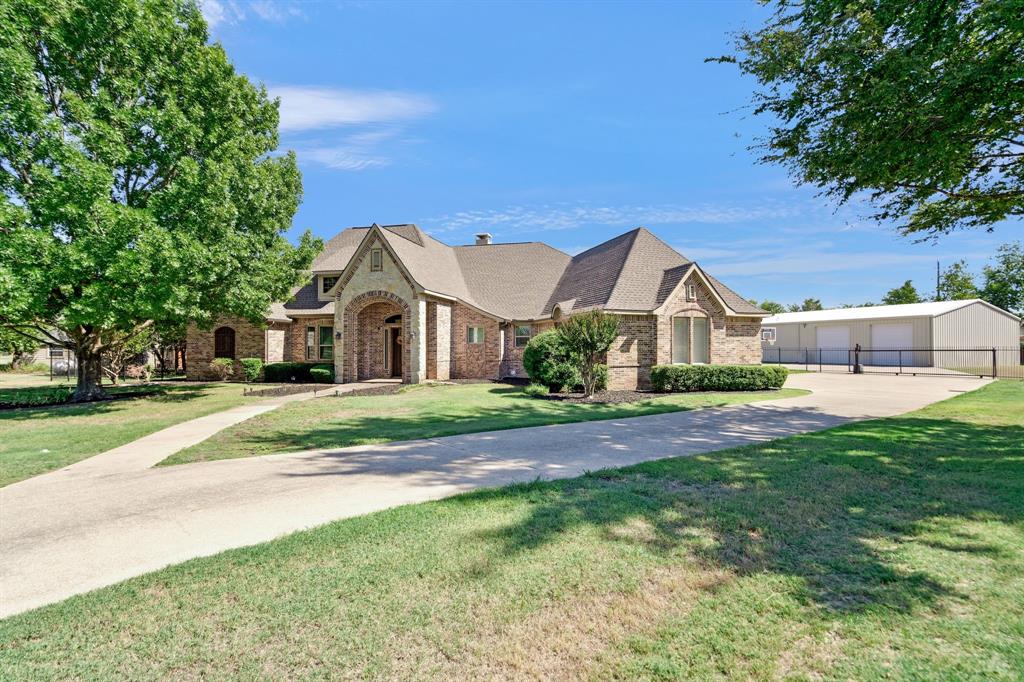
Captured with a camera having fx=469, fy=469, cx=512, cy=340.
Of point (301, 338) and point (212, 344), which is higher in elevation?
point (301, 338)

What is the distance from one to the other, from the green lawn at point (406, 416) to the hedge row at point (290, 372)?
8084 mm

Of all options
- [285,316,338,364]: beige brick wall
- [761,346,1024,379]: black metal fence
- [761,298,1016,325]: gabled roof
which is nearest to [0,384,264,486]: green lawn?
[285,316,338,364]: beige brick wall

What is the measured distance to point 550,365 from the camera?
18.2 meters

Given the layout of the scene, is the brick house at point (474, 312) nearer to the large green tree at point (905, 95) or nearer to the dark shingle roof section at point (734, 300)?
the dark shingle roof section at point (734, 300)

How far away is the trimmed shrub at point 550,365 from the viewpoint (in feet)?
59.0

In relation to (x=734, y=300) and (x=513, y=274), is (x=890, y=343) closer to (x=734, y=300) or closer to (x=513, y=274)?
(x=734, y=300)

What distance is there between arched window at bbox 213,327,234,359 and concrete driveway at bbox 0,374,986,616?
68.8 ft

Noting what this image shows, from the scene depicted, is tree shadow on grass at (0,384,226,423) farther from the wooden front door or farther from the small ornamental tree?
the small ornamental tree

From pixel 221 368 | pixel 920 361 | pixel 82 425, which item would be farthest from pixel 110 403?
pixel 920 361

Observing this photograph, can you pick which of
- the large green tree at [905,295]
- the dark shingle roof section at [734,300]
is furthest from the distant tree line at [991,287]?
the dark shingle roof section at [734,300]

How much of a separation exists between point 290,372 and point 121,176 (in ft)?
38.2

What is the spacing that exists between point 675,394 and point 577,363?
13.0ft

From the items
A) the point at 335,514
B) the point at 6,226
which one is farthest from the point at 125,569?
the point at 6,226

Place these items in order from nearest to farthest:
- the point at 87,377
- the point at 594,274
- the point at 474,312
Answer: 1. the point at 87,377
2. the point at 594,274
3. the point at 474,312
